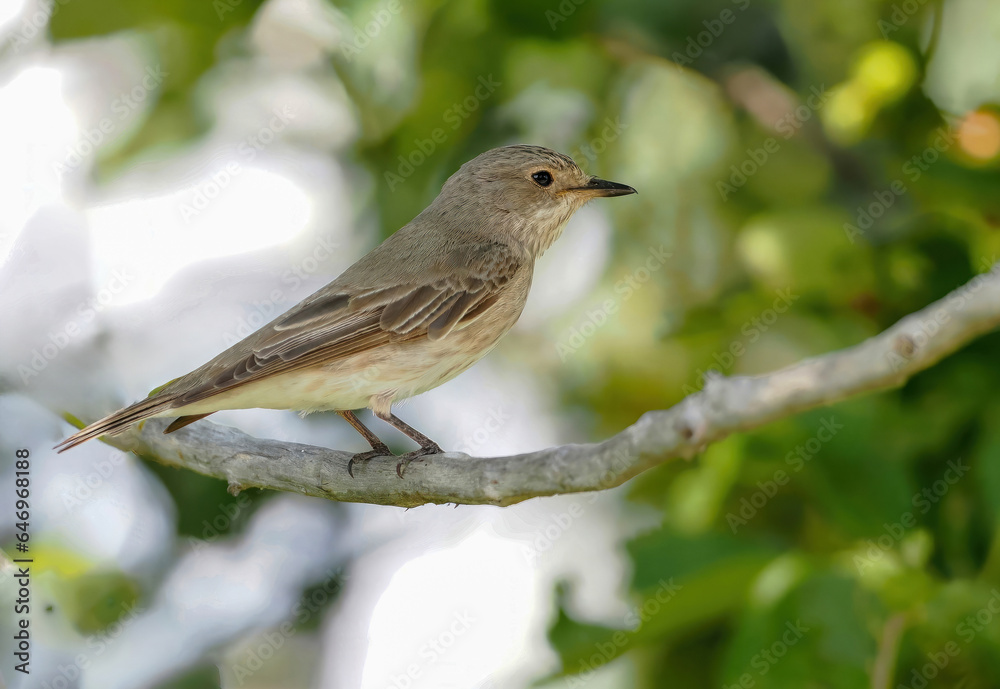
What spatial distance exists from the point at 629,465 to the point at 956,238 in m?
2.01

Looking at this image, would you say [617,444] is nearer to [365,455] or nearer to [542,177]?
[365,455]

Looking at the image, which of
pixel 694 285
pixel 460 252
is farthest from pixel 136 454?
pixel 694 285

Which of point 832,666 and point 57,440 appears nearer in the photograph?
point 832,666

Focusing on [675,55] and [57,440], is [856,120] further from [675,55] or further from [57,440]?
[57,440]

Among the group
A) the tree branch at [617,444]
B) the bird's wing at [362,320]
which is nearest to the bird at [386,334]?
the bird's wing at [362,320]

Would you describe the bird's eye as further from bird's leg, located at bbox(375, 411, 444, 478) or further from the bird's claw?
the bird's claw

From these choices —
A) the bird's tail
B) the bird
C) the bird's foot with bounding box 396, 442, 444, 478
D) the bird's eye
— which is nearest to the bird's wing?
the bird

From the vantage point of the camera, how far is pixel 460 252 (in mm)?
4410

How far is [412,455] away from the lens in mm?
3502

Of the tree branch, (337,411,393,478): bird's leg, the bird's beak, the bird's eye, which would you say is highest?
the bird's eye

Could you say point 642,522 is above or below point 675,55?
below

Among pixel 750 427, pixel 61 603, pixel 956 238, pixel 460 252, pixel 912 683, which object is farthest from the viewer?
pixel 460 252

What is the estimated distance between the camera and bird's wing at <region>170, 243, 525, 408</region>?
12.6 feet

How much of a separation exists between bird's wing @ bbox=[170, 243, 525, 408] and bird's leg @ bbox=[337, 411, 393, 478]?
42 centimetres
